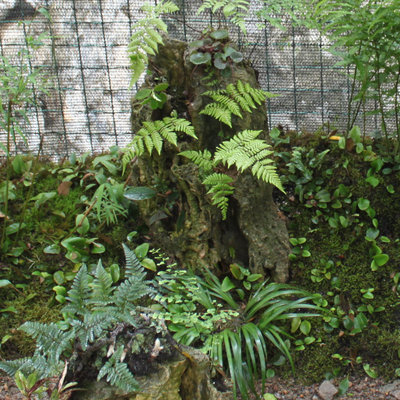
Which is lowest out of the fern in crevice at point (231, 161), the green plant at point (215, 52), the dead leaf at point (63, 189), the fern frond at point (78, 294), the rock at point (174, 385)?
the rock at point (174, 385)

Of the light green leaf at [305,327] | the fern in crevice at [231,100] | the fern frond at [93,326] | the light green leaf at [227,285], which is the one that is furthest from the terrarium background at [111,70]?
the fern frond at [93,326]

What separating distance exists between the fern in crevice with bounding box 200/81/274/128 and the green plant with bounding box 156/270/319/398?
3.74 ft

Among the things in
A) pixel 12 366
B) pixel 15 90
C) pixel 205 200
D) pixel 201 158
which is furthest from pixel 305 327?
pixel 15 90

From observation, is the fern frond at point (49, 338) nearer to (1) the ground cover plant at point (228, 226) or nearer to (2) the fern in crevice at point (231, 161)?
(1) the ground cover plant at point (228, 226)

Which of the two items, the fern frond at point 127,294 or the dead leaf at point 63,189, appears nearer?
the fern frond at point 127,294

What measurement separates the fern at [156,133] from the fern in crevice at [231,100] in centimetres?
20

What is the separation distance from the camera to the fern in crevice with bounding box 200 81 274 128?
3225 millimetres

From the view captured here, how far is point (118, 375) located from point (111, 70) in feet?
10.5

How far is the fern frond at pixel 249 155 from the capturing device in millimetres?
2920

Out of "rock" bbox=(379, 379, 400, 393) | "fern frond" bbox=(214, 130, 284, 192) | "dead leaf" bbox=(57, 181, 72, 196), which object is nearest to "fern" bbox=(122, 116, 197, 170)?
"fern frond" bbox=(214, 130, 284, 192)

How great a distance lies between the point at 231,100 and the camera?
3.26m

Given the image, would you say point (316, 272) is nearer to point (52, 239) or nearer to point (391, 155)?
point (391, 155)

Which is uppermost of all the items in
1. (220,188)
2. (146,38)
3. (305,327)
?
(146,38)

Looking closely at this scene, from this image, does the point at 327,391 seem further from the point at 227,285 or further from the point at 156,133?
the point at 156,133
